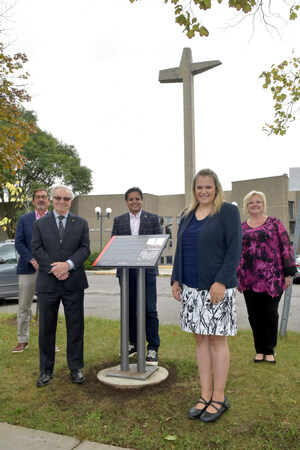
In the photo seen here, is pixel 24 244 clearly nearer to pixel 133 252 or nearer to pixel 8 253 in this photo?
pixel 133 252

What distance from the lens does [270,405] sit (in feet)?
11.7

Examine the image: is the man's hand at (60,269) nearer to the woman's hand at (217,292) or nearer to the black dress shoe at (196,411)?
the woman's hand at (217,292)

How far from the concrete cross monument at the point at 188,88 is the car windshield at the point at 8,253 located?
1460 centimetres

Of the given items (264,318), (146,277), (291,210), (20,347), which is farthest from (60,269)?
(291,210)

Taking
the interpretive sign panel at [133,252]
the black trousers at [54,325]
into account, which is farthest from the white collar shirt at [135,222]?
the black trousers at [54,325]

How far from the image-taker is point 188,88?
24.5 m

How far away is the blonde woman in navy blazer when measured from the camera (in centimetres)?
328

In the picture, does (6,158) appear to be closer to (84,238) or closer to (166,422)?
(84,238)

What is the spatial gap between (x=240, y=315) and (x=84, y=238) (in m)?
5.42

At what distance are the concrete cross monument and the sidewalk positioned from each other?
69.7 ft

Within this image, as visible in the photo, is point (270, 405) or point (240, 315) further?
point (240, 315)

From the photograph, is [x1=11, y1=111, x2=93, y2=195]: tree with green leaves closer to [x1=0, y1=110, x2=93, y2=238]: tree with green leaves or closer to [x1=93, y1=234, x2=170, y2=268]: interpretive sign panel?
[x1=0, y1=110, x2=93, y2=238]: tree with green leaves

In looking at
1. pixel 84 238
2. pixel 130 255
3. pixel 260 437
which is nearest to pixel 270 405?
pixel 260 437

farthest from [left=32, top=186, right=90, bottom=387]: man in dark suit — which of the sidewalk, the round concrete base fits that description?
the sidewalk
